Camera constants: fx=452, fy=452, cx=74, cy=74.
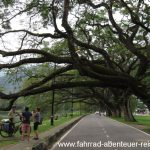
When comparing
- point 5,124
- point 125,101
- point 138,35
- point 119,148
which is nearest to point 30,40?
point 5,124

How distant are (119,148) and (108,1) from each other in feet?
43.7

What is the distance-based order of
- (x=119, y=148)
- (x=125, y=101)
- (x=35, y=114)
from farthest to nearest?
1. (x=125, y=101)
2. (x=35, y=114)
3. (x=119, y=148)

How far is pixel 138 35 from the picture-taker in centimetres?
3831

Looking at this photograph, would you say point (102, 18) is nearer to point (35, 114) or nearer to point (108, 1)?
point (108, 1)

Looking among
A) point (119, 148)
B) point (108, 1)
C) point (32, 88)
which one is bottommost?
point (119, 148)

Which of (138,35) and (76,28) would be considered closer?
(76,28)

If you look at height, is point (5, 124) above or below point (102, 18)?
below

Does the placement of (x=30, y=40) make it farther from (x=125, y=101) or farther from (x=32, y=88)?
(x=125, y=101)

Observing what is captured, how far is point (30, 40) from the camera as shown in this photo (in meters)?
31.4

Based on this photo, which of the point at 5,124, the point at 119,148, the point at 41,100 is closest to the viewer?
the point at 119,148

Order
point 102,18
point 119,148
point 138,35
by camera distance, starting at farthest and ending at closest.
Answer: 1. point 138,35
2. point 102,18
3. point 119,148

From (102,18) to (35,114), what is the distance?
14003 mm

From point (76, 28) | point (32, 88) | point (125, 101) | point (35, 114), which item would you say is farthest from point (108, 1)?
point (125, 101)

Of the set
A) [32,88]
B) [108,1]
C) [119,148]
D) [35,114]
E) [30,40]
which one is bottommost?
[119,148]
